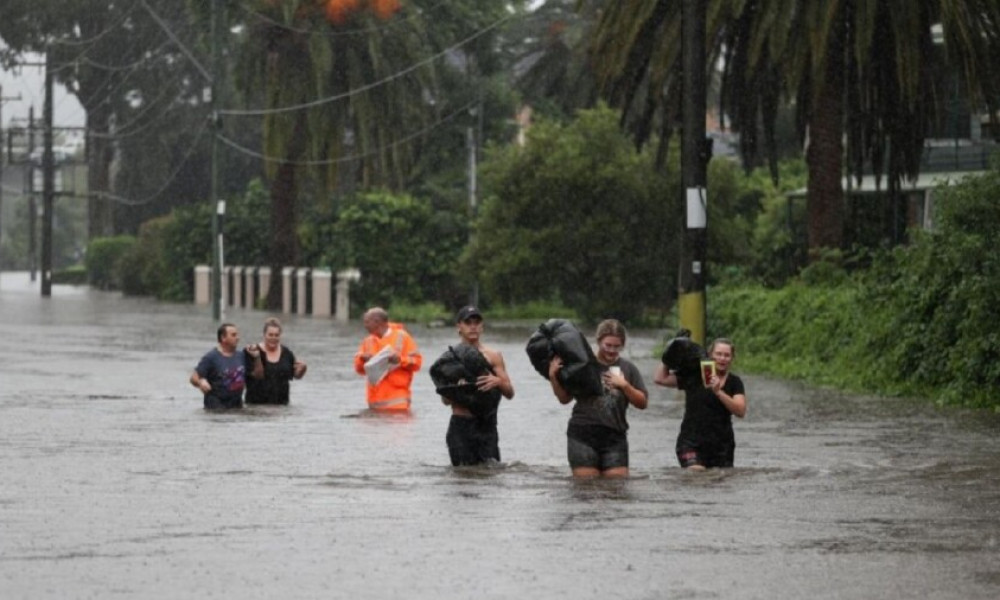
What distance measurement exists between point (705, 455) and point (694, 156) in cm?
956

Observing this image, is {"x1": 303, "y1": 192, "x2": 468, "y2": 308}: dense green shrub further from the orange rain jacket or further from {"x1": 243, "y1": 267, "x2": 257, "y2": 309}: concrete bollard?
the orange rain jacket

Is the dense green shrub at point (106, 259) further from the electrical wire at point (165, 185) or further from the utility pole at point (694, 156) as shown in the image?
the utility pole at point (694, 156)

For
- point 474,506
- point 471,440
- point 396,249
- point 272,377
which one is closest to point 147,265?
point 396,249

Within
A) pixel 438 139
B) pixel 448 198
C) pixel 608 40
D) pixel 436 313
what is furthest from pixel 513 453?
pixel 438 139

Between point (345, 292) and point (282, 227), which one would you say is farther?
point (282, 227)

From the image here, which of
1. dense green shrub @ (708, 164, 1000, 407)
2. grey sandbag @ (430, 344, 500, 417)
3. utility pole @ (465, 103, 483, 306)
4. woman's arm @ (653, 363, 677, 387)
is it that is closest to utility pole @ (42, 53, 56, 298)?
utility pole @ (465, 103, 483, 306)

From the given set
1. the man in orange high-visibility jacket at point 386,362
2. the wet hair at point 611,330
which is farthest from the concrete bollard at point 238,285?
the wet hair at point 611,330

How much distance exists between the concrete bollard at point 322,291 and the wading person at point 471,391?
44775 mm

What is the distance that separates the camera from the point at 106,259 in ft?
339

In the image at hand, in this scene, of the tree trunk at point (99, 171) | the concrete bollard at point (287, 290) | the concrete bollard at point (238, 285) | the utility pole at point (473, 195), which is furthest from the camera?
the tree trunk at point (99, 171)

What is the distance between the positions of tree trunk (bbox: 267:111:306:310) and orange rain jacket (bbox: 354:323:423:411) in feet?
136

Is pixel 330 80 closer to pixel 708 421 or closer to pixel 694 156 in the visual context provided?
pixel 694 156

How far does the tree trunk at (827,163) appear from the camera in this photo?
117 feet

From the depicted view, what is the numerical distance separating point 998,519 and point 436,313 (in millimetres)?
45457
